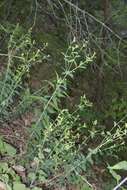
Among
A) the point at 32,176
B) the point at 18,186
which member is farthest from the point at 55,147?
the point at 18,186

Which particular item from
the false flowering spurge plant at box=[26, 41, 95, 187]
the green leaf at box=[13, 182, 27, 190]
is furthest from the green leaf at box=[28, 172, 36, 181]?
the green leaf at box=[13, 182, 27, 190]

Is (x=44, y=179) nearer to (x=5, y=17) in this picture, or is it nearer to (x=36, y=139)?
(x=36, y=139)

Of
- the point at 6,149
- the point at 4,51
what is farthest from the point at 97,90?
the point at 6,149

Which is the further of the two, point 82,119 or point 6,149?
point 82,119

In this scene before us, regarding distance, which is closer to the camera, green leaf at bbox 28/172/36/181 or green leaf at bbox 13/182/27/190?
green leaf at bbox 13/182/27/190

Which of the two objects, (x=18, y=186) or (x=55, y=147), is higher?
(x=55, y=147)

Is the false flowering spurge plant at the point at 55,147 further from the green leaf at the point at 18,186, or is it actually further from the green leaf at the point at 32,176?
the green leaf at the point at 18,186

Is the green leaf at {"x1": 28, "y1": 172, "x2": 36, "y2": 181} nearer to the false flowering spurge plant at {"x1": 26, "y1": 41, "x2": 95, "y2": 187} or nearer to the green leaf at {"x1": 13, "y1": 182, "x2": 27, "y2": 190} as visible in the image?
the false flowering spurge plant at {"x1": 26, "y1": 41, "x2": 95, "y2": 187}

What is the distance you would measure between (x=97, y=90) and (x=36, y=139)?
3.25 metres

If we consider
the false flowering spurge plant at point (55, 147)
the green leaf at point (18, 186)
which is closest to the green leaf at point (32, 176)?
the false flowering spurge plant at point (55, 147)

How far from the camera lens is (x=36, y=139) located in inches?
140

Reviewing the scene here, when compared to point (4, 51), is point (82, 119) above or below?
below

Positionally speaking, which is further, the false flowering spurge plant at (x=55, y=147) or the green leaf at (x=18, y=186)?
the false flowering spurge plant at (x=55, y=147)

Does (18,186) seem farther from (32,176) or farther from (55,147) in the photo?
(55,147)
